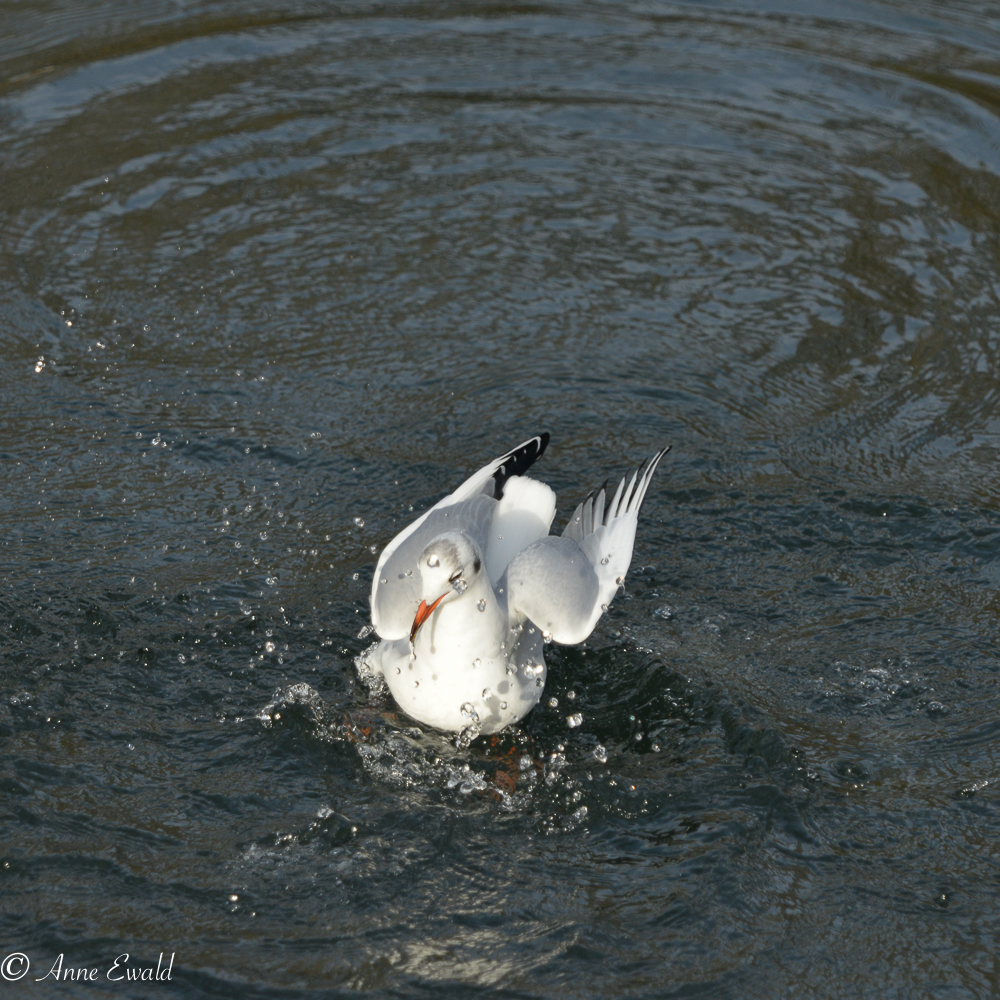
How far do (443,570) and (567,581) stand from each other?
631 millimetres

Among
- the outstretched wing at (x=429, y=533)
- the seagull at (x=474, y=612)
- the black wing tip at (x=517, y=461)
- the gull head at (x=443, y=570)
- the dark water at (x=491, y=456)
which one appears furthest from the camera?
the black wing tip at (x=517, y=461)

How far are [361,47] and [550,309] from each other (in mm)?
4297

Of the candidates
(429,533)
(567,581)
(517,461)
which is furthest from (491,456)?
A: (567,581)

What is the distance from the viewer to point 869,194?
29.9 ft

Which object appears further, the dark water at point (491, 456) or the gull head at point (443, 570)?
the gull head at point (443, 570)

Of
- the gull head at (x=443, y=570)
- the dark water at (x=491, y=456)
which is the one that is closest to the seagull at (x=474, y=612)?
the gull head at (x=443, y=570)

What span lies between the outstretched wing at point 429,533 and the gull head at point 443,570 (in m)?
0.21

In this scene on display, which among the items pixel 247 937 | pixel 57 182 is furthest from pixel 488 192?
pixel 247 937

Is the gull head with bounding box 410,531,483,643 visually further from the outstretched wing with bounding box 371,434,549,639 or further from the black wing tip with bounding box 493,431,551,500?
the black wing tip with bounding box 493,431,551,500

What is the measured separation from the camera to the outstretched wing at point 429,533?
493 centimetres

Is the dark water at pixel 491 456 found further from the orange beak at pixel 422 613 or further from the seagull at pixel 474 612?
the orange beak at pixel 422 613

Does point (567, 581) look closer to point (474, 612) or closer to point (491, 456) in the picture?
point (474, 612)

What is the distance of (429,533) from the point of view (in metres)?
5.11

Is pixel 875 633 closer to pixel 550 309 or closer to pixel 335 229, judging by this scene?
pixel 550 309
